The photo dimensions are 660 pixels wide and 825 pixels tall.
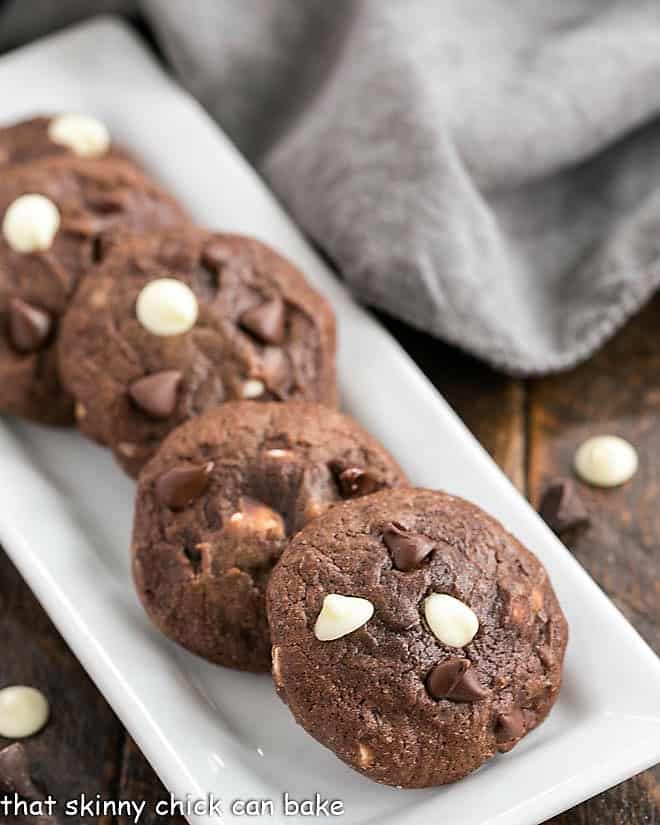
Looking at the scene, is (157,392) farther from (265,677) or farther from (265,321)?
(265,677)

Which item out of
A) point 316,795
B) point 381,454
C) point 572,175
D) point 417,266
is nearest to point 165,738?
point 316,795

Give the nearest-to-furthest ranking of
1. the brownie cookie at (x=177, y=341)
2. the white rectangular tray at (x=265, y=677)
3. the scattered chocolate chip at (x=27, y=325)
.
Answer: the white rectangular tray at (x=265, y=677), the brownie cookie at (x=177, y=341), the scattered chocolate chip at (x=27, y=325)

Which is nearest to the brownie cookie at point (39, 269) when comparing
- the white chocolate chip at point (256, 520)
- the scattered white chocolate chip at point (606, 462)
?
the white chocolate chip at point (256, 520)

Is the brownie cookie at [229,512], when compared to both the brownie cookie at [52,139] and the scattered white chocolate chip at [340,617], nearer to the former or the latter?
the scattered white chocolate chip at [340,617]

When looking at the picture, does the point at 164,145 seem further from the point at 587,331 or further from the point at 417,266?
the point at 587,331

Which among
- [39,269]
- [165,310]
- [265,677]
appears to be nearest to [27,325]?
[39,269]
